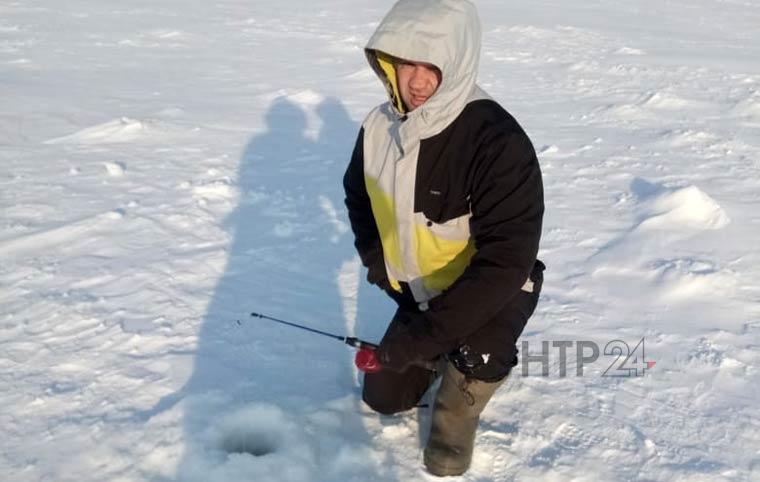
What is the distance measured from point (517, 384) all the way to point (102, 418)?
64.4 inches

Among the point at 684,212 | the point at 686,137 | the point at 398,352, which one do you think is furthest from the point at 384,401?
the point at 686,137

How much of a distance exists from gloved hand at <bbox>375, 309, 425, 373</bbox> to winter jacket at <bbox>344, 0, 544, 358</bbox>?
0.04 meters

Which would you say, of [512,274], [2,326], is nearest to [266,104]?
[2,326]

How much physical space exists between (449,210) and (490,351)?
512mm

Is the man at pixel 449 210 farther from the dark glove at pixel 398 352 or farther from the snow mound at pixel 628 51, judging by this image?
the snow mound at pixel 628 51

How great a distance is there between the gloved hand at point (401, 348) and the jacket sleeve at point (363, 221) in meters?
0.29

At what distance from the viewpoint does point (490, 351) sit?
2.40 m

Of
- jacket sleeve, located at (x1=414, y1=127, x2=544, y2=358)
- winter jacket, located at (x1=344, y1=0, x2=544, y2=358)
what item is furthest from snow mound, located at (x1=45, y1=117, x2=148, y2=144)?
jacket sleeve, located at (x1=414, y1=127, x2=544, y2=358)

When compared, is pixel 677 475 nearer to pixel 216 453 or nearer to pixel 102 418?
pixel 216 453

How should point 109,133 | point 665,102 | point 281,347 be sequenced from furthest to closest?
point 665,102 → point 109,133 → point 281,347

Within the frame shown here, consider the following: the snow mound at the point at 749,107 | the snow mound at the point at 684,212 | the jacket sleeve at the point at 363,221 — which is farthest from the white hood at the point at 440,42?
the snow mound at the point at 749,107

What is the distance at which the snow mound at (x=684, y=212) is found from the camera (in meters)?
4.16

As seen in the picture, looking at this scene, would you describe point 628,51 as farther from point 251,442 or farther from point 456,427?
point 251,442

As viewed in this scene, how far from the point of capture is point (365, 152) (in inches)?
101
